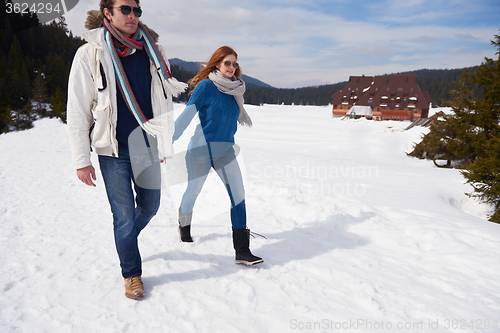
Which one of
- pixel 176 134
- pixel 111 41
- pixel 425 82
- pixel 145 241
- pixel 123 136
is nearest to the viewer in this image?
pixel 111 41

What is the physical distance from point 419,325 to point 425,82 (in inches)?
4369

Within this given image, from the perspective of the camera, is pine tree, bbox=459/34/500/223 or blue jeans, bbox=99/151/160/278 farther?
pine tree, bbox=459/34/500/223

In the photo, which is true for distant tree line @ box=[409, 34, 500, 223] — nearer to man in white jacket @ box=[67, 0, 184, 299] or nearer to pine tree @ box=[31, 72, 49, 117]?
man in white jacket @ box=[67, 0, 184, 299]

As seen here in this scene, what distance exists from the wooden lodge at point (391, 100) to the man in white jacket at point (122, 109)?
5123 centimetres

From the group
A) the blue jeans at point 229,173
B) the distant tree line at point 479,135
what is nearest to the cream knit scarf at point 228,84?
the blue jeans at point 229,173

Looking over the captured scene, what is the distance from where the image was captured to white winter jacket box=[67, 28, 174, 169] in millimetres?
2148

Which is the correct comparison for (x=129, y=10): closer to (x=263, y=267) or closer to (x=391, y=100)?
(x=263, y=267)

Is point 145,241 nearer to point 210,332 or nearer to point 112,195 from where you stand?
point 112,195

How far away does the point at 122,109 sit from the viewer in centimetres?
237

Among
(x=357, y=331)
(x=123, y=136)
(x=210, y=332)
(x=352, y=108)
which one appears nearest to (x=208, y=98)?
(x=123, y=136)

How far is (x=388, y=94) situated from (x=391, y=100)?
1180 mm

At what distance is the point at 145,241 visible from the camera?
11.8 feet

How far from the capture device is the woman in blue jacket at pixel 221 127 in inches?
119

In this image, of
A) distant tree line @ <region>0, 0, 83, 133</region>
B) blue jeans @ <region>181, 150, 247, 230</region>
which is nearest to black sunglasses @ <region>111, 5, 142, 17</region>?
blue jeans @ <region>181, 150, 247, 230</region>
